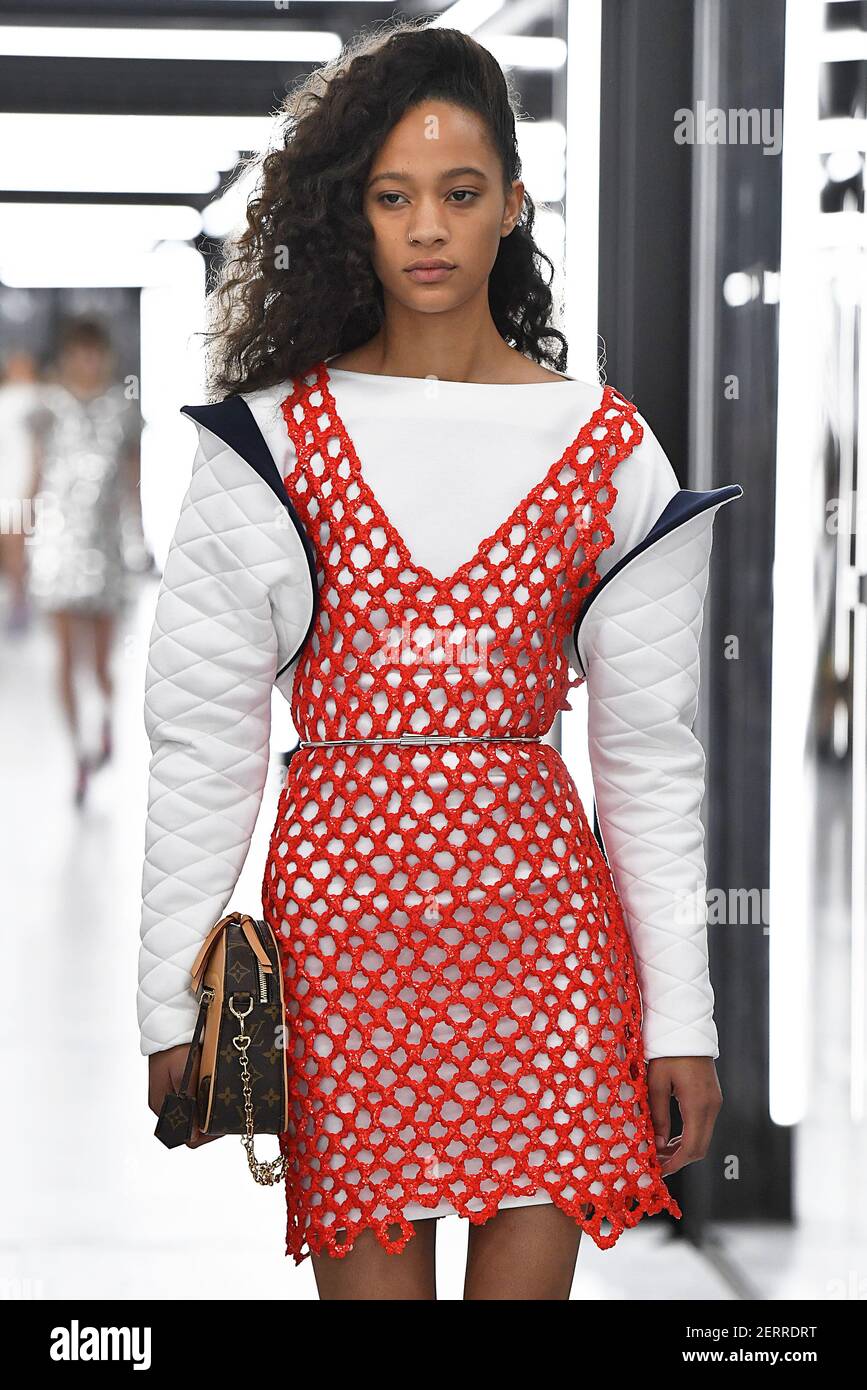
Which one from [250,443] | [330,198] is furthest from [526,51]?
[250,443]

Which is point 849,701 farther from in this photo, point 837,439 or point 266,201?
point 266,201

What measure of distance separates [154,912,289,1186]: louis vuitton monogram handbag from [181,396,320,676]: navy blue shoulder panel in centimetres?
32

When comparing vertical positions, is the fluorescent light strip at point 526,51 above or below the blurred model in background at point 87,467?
above

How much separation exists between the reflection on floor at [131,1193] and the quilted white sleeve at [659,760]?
1252 mm

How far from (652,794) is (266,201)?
723mm

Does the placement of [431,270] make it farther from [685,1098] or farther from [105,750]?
[105,750]

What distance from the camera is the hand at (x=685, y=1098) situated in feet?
4.83

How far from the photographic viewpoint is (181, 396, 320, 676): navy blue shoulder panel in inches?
56.3

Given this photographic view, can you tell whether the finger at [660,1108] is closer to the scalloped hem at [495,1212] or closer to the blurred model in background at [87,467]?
the scalloped hem at [495,1212]

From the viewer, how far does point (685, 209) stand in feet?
Result: 8.71

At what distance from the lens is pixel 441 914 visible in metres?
1.40

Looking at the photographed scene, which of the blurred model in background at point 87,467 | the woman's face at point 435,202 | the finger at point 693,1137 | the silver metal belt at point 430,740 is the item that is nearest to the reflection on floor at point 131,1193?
the blurred model in background at point 87,467

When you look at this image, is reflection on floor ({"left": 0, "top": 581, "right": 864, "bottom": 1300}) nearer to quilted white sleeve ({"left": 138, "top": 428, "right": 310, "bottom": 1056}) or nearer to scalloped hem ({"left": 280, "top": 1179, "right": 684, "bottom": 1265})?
scalloped hem ({"left": 280, "top": 1179, "right": 684, "bottom": 1265})
